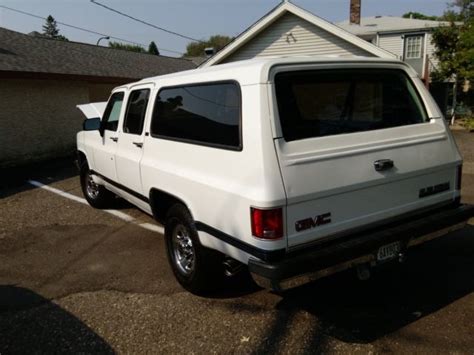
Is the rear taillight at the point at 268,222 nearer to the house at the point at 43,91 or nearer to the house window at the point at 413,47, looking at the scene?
the house at the point at 43,91

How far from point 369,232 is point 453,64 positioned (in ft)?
56.5

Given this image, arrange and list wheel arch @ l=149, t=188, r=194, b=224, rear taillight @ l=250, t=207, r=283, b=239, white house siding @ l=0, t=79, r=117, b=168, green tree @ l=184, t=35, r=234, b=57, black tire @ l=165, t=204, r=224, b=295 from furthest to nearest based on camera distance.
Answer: green tree @ l=184, t=35, r=234, b=57, white house siding @ l=0, t=79, r=117, b=168, wheel arch @ l=149, t=188, r=194, b=224, black tire @ l=165, t=204, r=224, b=295, rear taillight @ l=250, t=207, r=283, b=239

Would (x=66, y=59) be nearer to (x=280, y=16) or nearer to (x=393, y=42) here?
(x=280, y=16)

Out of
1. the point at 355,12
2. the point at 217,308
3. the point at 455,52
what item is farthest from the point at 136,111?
the point at 355,12

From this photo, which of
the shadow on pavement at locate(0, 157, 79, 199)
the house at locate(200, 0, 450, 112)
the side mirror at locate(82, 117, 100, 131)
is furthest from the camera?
the house at locate(200, 0, 450, 112)

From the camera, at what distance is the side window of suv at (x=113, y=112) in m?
5.46

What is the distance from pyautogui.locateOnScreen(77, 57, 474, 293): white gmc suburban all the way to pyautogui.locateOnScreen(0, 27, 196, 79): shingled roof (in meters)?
9.43

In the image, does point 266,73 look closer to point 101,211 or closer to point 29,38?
point 101,211

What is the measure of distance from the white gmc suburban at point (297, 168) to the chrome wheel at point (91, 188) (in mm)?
2904

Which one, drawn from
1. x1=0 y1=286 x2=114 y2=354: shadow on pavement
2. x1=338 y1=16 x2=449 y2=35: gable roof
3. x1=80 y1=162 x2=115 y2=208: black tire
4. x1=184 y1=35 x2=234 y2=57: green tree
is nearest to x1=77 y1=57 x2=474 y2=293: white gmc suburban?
x1=0 y1=286 x2=114 y2=354: shadow on pavement

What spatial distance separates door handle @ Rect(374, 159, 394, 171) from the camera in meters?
3.17

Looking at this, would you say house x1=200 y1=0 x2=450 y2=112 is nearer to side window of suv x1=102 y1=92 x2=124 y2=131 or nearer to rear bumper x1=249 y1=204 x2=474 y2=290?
side window of suv x1=102 y1=92 x2=124 y2=131

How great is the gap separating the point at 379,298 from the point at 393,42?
22646mm

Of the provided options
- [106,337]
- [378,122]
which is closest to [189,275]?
[106,337]
